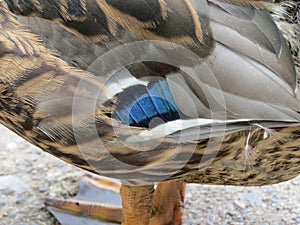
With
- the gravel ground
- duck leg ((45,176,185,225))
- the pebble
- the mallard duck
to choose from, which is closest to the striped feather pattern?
the mallard duck

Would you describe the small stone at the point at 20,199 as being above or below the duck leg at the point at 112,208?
below

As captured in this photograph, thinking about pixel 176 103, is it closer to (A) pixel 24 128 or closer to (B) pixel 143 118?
(B) pixel 143 118

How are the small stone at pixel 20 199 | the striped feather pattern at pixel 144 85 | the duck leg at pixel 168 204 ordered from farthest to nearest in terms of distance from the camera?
the small stone at pixel 20 199 < the duck leg at pixel 168 204 < the striped feather pattern at pixel 144 85

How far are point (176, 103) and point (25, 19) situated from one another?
0.51 metres

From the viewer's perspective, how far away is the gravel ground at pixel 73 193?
3109mm

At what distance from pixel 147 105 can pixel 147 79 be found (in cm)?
8

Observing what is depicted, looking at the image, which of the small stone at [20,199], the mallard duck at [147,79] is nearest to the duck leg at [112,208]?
the small stone at [20,199]

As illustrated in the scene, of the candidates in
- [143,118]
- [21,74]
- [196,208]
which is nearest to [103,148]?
[143,118]

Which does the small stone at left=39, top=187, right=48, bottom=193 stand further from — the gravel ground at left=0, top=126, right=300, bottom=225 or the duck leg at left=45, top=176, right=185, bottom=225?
the duck leg at left=45, top=176, right=185, bottom=225

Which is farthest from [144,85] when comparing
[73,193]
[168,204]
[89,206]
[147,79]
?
[73,193]

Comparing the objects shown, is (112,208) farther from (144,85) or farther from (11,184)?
(144,85)

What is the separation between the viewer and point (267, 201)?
10.6ft

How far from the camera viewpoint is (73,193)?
329 cm

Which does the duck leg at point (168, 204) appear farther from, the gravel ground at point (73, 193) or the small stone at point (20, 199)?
the small stone at point (20, 199)
